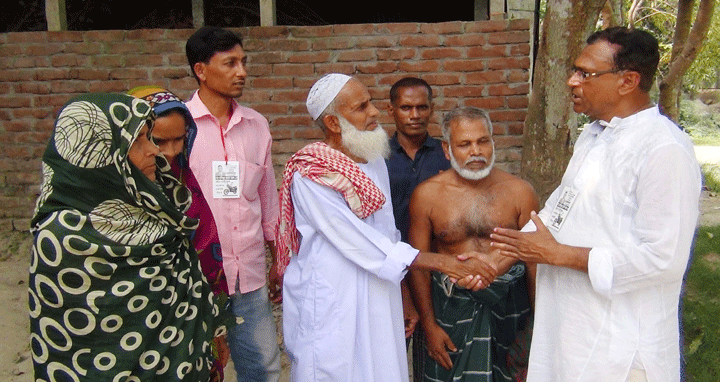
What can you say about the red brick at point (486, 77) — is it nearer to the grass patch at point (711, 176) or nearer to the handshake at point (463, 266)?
the handshake at point (463, 266)

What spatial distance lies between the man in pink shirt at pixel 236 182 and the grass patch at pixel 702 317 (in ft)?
9.53

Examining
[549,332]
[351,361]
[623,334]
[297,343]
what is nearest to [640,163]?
[623,334]

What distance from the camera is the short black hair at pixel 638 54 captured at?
216cm

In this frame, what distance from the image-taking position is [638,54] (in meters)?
2.16

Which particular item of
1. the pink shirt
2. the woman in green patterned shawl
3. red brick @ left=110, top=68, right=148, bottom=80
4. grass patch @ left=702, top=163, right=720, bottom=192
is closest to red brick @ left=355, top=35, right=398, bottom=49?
red brick @ left=110, top=68, right=148, bottom=80

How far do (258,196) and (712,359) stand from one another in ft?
10.8

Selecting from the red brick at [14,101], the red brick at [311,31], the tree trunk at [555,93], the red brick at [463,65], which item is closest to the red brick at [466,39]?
the red brick at [463,65]

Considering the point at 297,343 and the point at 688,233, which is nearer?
the point at 688,233

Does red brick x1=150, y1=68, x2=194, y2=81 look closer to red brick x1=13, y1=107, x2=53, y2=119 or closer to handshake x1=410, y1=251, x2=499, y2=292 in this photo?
red brick x1=13, y1=107, x2=53, y2=119

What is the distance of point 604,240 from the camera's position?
2.13 meters

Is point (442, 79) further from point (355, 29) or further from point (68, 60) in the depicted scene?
point (68, 60)

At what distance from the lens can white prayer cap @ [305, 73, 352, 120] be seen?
2.66m

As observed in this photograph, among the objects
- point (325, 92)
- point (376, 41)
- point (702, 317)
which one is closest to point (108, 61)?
point (376, 41)

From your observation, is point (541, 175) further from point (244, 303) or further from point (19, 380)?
point (19, 380)
